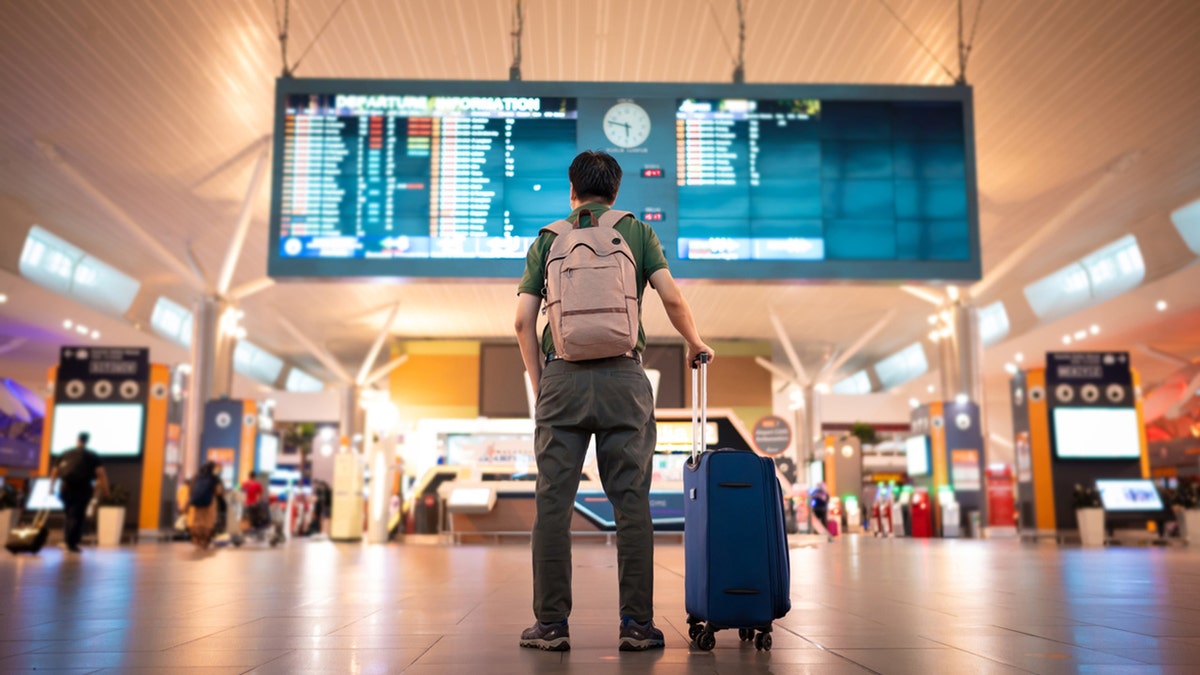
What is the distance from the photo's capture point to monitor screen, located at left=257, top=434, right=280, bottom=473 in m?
23.2

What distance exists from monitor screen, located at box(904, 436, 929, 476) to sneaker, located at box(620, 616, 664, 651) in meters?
21.3

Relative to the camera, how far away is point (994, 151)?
18438 mm

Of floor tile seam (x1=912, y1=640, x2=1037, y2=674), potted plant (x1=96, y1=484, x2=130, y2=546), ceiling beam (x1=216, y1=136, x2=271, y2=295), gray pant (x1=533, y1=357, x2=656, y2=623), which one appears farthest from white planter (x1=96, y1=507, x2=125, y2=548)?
floor tile seam (x1=912, y1=640, x2=1037, y2=674)

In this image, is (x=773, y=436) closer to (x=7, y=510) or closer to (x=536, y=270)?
(x=7, y=510)

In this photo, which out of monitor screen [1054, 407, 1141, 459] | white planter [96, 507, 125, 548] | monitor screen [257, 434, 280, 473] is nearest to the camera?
white planter [96, 507, 125, 548]

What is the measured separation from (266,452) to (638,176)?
17294 millimetres

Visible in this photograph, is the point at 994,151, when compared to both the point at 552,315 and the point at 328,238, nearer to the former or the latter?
the point at 328,238

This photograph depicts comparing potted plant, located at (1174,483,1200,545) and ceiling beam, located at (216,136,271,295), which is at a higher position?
ceiling beam, located at (216,136,271,295)

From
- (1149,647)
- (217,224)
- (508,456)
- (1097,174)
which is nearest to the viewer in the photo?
(1149,647)

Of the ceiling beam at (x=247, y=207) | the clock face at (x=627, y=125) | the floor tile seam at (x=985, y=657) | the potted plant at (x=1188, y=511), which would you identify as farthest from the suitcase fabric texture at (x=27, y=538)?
the potted plant at (x=1188, y=511)

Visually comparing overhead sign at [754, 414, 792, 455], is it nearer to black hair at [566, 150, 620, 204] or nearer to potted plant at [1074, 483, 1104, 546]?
potted plant at [1074, 483, 1104, 546]

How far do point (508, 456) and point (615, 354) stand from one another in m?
14.6

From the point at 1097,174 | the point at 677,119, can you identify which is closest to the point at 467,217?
the point at 677,119

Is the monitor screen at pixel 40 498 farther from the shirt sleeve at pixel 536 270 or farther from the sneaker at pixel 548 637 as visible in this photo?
the sneaker at pixel 548 637
